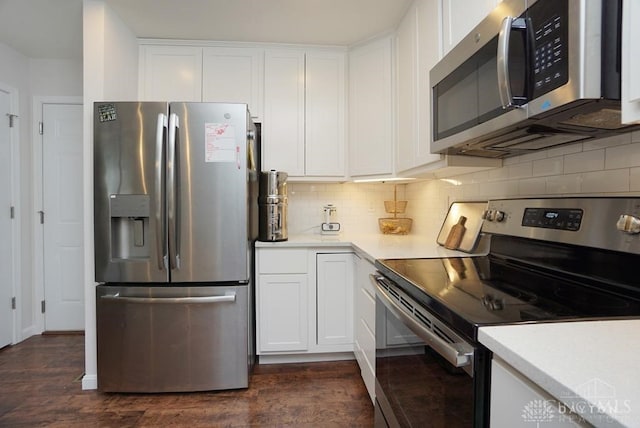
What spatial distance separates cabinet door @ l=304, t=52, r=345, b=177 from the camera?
2.55 m

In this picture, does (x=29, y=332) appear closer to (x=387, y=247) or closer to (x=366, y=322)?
(x=366, y=322)

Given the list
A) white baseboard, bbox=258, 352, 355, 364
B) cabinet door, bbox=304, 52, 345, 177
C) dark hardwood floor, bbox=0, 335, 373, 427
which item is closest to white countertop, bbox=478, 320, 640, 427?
dark hardwood floor, bbox=0, 335, 373, 427

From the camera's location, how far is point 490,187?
168cm

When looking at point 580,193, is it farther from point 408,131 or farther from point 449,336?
point 408,131

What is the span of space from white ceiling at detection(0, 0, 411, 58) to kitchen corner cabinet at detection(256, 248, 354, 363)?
1.58m

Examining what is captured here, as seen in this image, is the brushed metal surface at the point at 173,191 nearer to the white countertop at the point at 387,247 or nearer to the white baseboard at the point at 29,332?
the white countertop at the point at 387,247

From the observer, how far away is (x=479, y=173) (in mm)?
1789

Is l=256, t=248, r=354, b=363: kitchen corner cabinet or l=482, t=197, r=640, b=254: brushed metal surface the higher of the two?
l=482, t=197, r=640, b=254: brushed metal surface

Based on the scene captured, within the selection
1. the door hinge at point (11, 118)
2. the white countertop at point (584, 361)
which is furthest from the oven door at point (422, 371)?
the door hinge at point (11, 118)

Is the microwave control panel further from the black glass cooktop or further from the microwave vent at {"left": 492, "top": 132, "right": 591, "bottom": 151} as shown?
the black glass cooktop

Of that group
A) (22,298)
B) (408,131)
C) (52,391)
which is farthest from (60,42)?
(408,131)

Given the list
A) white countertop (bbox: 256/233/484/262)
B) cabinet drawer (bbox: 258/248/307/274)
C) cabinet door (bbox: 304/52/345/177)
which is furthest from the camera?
cabinet door (bbox: 304/52/345/177)

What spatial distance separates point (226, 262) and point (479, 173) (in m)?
1.55

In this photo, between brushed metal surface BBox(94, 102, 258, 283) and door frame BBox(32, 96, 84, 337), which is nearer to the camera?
brushed metal surface BBox(94, 102, 258, 283)
